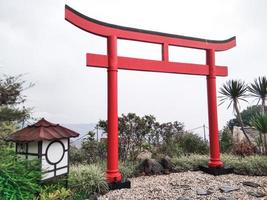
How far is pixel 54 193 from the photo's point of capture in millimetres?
3676

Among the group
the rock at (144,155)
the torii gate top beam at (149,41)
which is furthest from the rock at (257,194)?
the rock at (144,155)

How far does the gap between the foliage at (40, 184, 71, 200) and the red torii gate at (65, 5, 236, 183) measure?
110cm

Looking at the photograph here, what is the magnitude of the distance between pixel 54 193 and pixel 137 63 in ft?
9.69

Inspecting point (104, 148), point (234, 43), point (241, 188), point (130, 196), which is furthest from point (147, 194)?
point (234, 43)

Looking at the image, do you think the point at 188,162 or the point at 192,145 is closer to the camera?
the point at 188,162

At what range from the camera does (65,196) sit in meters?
3.74

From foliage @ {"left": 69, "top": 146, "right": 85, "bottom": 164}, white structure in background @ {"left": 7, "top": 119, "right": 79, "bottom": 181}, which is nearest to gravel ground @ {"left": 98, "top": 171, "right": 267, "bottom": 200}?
white structure in background @ {"left": 7, "top": 119, "right": 79, "bottom": 181}

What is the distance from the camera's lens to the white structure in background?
12.0 ft

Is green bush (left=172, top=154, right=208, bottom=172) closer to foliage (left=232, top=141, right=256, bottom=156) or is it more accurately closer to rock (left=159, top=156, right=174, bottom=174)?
rock (left=159, top=156, right=174, bottom=174)

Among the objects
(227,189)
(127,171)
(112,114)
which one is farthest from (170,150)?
(112,114)

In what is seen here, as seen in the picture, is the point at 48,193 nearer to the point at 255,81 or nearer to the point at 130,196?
the point at 130,196

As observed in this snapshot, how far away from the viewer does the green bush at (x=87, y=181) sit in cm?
432

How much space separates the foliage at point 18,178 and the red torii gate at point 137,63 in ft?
5.27

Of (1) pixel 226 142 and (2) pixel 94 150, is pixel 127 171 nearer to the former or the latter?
(2) pixel 94 150
